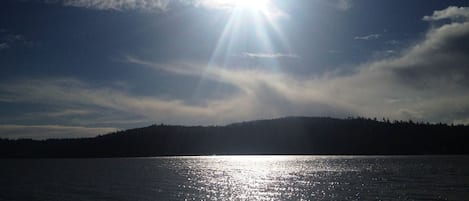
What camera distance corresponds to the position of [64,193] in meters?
92.2

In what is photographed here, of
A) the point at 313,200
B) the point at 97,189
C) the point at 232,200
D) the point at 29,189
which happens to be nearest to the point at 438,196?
the point at 313,200

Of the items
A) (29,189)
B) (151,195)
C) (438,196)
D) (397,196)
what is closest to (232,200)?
(151,195)

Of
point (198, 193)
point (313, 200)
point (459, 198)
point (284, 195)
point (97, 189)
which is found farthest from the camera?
point (97, 189)

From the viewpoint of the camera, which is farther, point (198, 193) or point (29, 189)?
point (29, 189)

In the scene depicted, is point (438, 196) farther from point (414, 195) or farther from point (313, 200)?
point (313, 200)

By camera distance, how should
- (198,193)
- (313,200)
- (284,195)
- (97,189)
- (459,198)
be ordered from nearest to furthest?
(459,198)
(313,200)
(284,195)
(198,193)
(97,189)

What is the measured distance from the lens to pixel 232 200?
80.1 meters

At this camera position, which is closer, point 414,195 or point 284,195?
point 414,195

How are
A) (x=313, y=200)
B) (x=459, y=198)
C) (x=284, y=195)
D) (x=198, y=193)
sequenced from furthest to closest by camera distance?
1. (x=198, y=193)
2. (x=284, y=195)
3. (x=313, y=200)
4. (x=459, y=198)

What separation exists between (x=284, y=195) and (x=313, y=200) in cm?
966

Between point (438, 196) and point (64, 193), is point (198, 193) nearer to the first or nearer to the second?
point (64, 193)

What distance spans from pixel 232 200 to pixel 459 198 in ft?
111

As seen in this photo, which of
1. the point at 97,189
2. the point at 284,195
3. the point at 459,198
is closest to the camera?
the point at 459,198

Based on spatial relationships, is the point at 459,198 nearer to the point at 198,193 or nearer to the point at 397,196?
the point at 397,196
